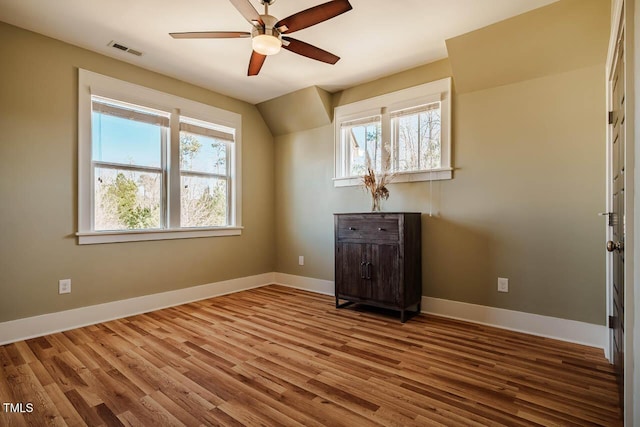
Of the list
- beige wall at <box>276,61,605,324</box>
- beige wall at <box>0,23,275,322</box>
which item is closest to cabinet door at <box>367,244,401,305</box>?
beige wall at <box>276,61,605,324</box>

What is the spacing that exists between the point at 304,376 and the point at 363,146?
277cm

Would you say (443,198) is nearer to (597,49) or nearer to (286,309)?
(597,49)

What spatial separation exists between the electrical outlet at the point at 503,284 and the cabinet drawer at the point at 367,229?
1.00 meters

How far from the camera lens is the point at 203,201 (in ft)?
13.3

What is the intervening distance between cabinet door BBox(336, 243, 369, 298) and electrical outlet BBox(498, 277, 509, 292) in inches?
49.0

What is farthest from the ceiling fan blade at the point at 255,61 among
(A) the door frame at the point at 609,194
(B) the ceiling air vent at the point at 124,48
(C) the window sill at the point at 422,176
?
(A) the door frame at the point at 609,194

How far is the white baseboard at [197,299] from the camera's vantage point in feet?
8.41

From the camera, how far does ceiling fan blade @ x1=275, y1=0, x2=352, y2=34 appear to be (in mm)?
1917

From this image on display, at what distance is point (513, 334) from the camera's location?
8.97 ft

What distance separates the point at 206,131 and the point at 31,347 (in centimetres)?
276

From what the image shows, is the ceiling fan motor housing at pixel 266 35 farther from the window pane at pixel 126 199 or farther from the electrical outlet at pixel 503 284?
the electrical outlet at pixel 503 284

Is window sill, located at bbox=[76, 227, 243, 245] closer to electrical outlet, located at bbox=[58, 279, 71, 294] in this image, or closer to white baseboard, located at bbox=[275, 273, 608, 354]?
electrical outlet, located at bbox=[58, 279, 71, 294]

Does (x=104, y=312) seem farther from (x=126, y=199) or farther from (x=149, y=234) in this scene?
(x=126, y=199)

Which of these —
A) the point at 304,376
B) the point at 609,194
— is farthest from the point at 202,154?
the point at 609,194
